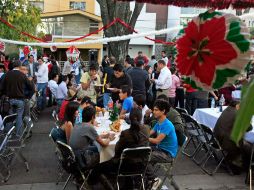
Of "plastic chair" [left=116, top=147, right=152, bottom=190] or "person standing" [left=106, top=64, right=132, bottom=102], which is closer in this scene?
"plastic chair" [left=116, top=147, right=152, bottom=190]

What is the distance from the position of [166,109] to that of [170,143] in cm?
45

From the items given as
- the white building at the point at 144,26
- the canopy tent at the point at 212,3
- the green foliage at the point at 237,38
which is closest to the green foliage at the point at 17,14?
the green foliage at the point at 237,38

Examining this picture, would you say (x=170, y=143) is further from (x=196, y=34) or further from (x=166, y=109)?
(x=196, y=34)

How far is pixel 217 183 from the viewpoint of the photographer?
5.17 metres

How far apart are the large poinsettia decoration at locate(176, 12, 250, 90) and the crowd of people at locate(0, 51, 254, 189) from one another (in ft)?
0.63

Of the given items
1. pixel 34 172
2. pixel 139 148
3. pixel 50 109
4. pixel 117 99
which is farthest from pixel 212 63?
pixel 50 109

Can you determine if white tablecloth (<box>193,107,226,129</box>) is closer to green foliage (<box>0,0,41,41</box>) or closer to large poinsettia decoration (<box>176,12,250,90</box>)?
large poinsettia decoration (<box>176,12,250,90</box>)

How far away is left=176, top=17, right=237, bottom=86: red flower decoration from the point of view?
146 centimetres

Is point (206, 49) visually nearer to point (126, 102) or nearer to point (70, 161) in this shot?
point (70, 161)

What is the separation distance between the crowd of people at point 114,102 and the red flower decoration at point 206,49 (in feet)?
0.55

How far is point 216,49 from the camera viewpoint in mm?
1476

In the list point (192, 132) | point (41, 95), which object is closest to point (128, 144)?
point (192, 132)

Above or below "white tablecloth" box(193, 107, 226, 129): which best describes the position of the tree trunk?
above

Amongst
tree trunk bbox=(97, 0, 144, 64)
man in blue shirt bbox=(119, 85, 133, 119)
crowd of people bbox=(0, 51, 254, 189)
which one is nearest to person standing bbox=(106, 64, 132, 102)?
crowd of people bbox=(0, 51, 254, 189)
